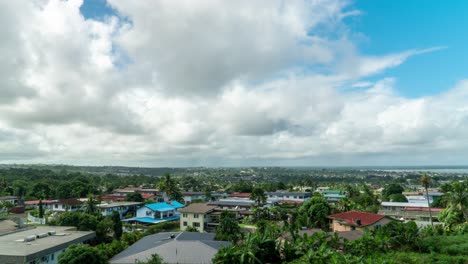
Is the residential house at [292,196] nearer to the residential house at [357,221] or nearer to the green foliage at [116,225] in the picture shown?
the residential house at [357,221]

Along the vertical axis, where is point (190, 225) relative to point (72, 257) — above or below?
below

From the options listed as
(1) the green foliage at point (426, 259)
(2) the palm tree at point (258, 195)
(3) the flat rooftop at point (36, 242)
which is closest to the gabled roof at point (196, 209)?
(2) the palm tree at point (258, 195)

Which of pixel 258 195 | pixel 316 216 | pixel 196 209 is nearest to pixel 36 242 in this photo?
pixel 196 209

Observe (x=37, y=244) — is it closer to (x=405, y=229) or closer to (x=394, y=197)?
(x=405, y=229)

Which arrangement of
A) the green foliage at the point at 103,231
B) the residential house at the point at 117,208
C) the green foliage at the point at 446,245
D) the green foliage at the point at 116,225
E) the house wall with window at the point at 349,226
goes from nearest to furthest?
the green foliage at the point at 446,245, the house wall with window at the point at 349,226, the green foliage at the point at 103,231, the green foliage at the point at 116,225, the residential house at the point at 117,208

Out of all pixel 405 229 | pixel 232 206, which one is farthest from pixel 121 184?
pixel 405 229

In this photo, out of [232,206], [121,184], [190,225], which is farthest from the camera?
[121,184]
